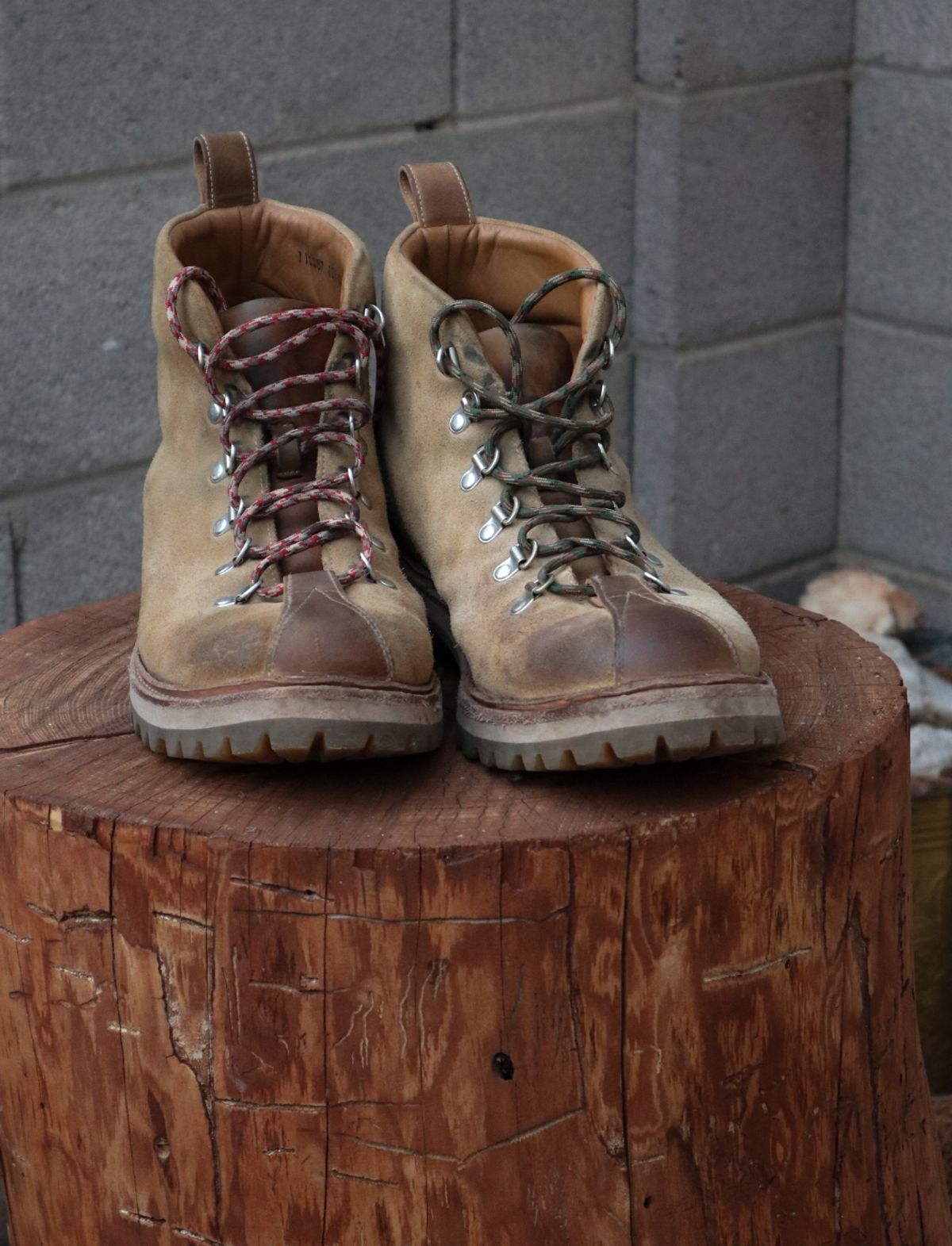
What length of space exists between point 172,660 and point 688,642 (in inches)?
15.9

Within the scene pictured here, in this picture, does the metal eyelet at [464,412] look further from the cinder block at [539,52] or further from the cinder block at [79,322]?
the cinder block at [539,52]

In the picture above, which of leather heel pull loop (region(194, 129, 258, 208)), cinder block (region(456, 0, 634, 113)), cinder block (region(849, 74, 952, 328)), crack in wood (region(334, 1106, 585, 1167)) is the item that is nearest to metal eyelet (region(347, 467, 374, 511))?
leather heel pull loop (region(194, 129, 258, 208))

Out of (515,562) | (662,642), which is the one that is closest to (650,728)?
(662,642)

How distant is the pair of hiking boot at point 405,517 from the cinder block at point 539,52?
104 centimetres

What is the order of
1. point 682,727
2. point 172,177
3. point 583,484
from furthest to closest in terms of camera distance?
point 172,177 → point 583,484 → point 682,727

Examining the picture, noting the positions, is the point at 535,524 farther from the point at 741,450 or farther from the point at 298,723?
the point at 741,450

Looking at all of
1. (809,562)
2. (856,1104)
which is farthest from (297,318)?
(809,562)

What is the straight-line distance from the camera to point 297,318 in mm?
1392

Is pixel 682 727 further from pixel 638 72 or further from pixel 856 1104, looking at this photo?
pixel 638 72

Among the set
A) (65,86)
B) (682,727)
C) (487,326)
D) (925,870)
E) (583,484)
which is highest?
(65,86)

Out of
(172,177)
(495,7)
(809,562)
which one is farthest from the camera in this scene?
(809,562)

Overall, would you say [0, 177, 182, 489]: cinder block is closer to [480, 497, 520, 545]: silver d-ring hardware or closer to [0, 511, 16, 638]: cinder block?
[0, 511, 16, 638]: cinder block

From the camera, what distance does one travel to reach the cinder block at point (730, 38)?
260 cm

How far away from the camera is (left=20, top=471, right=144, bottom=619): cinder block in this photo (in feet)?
7.50
